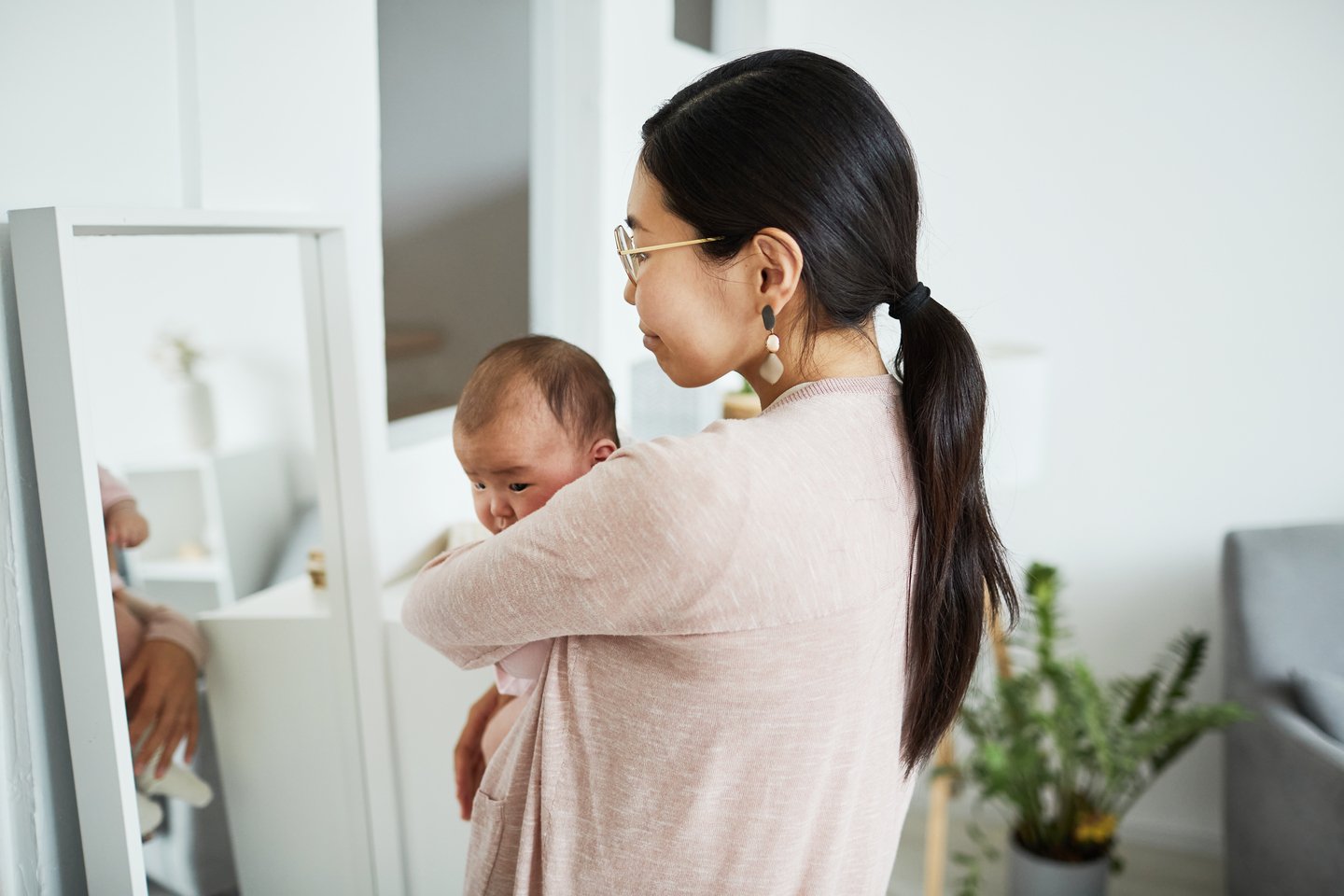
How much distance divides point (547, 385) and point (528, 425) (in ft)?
0.14

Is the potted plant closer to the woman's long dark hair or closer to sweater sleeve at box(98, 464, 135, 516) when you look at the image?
the woman's long dark hair

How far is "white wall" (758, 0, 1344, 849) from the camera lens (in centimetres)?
259

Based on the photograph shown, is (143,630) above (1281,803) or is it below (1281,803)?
above

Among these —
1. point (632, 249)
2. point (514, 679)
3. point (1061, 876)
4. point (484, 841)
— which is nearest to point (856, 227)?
point (632, 249)

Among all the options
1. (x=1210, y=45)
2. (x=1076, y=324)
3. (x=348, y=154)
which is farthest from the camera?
(x=1076, y=324)

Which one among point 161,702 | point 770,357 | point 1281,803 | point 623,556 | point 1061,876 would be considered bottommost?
point 1061,876

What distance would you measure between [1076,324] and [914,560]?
7.37 ft

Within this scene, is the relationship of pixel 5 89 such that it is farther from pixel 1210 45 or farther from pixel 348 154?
pixel 1210 45

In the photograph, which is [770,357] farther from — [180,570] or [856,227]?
[180,570]

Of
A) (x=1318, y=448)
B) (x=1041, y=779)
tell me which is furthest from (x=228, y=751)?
(x=1318, y=448)

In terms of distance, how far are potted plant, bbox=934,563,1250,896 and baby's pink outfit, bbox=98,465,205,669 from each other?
1746 millimetres

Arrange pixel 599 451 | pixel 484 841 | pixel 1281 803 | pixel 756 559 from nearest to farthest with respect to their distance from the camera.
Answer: pixel 756 559 → pixel 484 841 → pixel 599 451 → pixel 1281 803

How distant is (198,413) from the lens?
40.0 inches

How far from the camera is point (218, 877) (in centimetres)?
108
